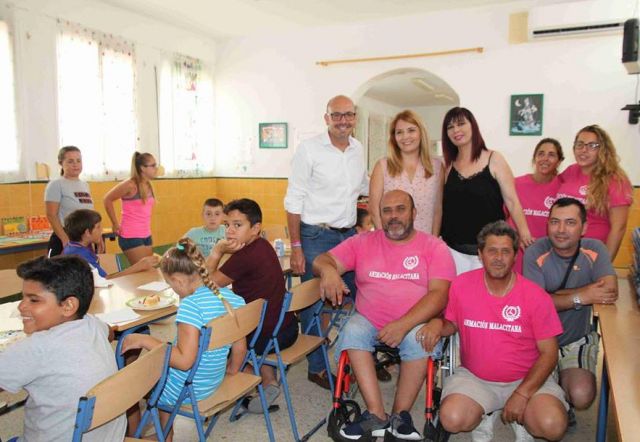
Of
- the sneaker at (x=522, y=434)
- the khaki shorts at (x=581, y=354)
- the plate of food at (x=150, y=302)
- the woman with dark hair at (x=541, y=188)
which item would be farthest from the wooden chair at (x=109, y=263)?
the woman with dark hair at (x=541, y=188)

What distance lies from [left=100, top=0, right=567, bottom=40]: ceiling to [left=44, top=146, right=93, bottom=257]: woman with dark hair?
2.50 metres

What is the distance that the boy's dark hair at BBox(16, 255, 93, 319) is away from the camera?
1780 millimetres

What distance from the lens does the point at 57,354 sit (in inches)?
65.4

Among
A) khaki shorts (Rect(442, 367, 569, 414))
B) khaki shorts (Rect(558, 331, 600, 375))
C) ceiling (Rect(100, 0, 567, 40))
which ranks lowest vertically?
khaki shorts (Rect(442, 367, 569, 414))

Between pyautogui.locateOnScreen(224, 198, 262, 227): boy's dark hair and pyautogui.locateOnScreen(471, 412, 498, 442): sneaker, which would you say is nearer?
pyautogui.locateOnScreen(471, 412, 498, 442): sneaker

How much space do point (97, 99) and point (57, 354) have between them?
16.0 ft

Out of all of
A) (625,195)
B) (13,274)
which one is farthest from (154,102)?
(625,195)

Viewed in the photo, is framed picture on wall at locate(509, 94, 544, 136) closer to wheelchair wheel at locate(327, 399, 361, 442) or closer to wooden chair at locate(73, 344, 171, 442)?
wheelchair wheel at locate(327, 399, 361, 442)

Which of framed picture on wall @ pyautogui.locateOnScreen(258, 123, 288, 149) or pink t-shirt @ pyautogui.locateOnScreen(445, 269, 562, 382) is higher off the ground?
framed picture on wall @ pyautogui.locateOnScreen(258, 123, 288, 149)

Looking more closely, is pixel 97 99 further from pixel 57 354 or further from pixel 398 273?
pixel 57 354

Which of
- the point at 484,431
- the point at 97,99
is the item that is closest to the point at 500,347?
the point at 484,431

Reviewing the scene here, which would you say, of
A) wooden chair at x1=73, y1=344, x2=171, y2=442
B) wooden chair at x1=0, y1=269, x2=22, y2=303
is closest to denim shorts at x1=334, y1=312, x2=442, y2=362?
wooden chair at x1=73, y1=344, x2=171, y2=442

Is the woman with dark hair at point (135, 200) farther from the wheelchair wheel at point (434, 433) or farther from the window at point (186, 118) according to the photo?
the wheelchair wheel at point (434, 433)

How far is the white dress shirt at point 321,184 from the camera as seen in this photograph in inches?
131
